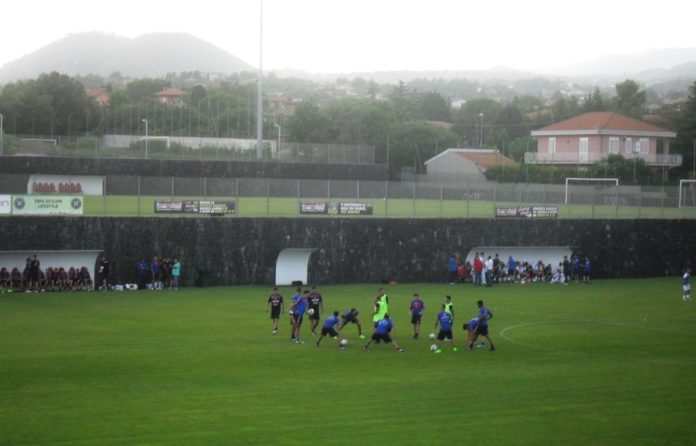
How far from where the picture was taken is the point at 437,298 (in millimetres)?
40438

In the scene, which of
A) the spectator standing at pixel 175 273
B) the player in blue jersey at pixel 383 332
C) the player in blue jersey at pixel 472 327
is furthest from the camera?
the spectator standing at pixel 175 273

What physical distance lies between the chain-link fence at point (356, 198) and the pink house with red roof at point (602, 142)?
26.0m

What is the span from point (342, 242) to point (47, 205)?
45.4ft

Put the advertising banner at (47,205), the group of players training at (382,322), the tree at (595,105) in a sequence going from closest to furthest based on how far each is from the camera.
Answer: the group of players training at (382,322)
the advertising banner at (47,205)
the tree at (595,105)

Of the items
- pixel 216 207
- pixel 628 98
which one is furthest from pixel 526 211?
pixel 628 98

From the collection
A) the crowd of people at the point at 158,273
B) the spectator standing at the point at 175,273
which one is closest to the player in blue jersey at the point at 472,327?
the spectator standing at the point at 175,273

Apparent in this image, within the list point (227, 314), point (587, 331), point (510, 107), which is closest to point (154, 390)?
point (227, 314)

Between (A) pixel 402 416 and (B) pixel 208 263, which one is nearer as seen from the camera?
(A) pixel 402 416

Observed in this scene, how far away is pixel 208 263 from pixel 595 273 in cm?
2142

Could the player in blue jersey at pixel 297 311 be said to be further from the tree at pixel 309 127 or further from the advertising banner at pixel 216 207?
the tree at pixel 309 127

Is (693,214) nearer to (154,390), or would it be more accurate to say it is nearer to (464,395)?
(464,395)

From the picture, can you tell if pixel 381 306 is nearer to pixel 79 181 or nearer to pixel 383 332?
pixel 383 332

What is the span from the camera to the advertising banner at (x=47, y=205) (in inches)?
1585

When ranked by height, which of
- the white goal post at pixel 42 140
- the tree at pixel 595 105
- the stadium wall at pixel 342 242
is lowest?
the stadium wall at pixel 342 242
